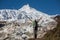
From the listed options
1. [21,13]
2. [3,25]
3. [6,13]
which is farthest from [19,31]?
[6,13]

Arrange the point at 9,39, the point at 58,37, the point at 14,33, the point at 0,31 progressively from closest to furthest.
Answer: the point at 58,37
the point at 9,39
the point at 14,33
the point at 0,31

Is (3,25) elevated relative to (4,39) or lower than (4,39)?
elevated

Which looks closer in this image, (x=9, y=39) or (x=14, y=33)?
(x=9, y=39)

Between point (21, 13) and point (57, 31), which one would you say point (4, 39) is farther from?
point (21, 13)

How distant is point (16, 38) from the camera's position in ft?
134

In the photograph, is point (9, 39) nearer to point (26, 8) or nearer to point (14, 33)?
point (14, 33)

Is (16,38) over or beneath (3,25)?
beneath

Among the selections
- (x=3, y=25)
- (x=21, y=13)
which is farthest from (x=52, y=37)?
(x=21, y=13)

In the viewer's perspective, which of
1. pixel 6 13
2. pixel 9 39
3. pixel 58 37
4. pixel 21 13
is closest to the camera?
pixel 58 37

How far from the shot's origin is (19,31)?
45.8 m

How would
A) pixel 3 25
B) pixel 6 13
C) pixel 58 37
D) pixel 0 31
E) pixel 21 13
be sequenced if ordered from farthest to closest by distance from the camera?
pixel 6 13 → pixel 21 13 → pixel 3 25 → pixel 0 31 → pixel 58 37

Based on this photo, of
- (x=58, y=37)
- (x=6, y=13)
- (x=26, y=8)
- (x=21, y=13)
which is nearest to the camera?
(x=58, y=37)

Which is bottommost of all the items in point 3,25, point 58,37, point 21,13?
point 58,37

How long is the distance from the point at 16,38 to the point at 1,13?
76828 millimetres
